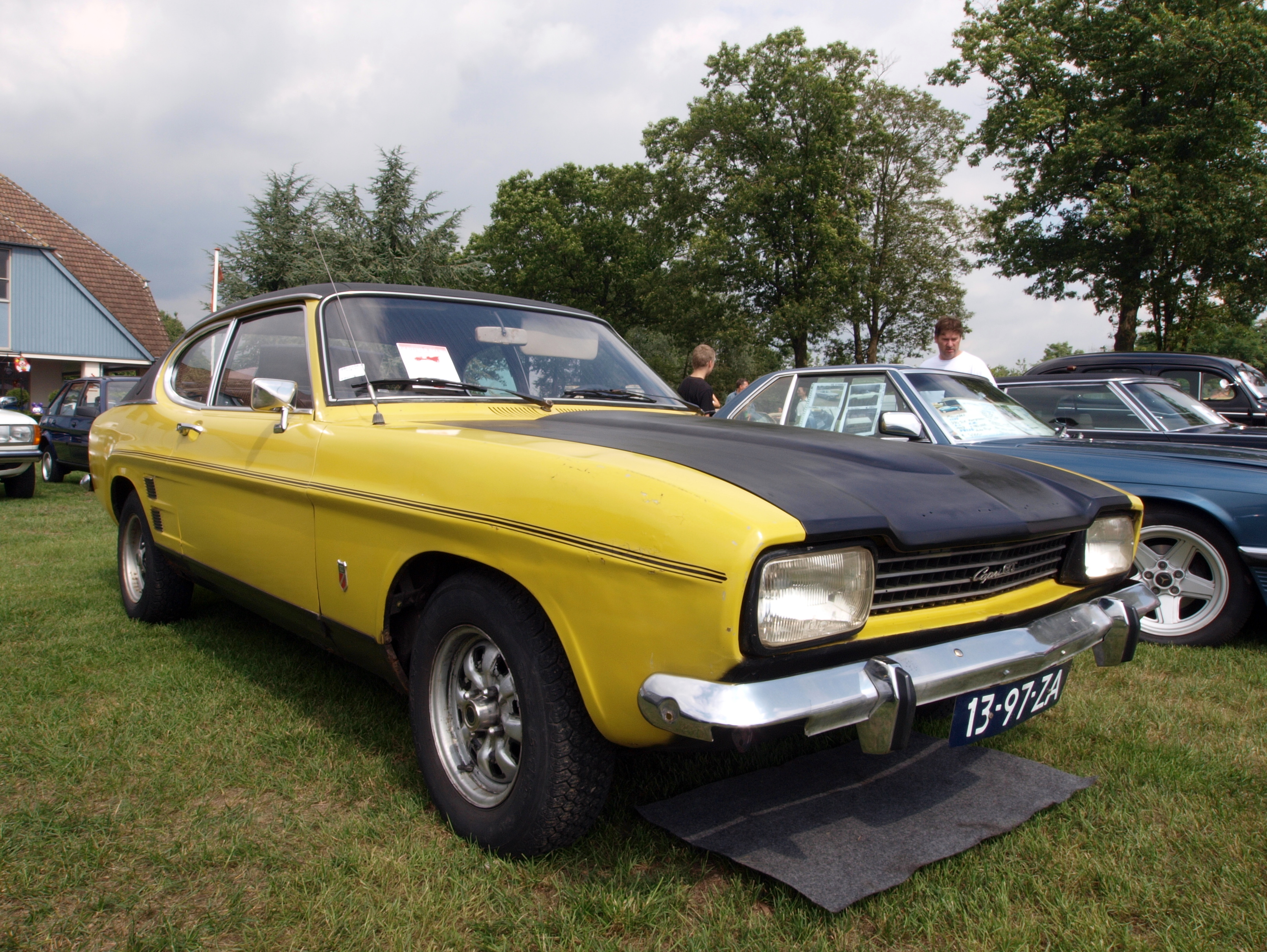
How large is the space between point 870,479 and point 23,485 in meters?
11.2

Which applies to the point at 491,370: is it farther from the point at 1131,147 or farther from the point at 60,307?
the point at 60,307

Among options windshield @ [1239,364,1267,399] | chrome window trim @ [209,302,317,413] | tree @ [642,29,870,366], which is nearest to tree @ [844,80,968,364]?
tree @ [642,29,870,366]

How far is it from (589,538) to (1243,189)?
22.0 meters

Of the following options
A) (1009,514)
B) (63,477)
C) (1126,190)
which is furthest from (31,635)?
(1126,190)

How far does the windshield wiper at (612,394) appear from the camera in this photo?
3.24m

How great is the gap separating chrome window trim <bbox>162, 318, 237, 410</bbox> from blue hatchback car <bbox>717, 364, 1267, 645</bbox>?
2.39 meters

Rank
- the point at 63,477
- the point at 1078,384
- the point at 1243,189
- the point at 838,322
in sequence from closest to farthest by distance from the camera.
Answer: the point at 1078,384 < the point at 63,477 < the point at 1243,189 < the point at 838,322

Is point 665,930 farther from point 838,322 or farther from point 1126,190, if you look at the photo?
point 838,322

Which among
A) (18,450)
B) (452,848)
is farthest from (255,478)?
(18,450)

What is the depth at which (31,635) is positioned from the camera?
3.94m

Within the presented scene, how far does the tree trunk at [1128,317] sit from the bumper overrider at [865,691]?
20.3m

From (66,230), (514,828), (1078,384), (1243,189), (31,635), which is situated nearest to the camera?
(514,828)

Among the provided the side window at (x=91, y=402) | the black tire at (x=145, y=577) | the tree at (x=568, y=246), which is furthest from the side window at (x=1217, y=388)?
the tree at (x=568, y=246)

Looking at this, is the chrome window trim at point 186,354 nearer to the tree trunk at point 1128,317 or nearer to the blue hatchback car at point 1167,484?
the blue hatchback car at point 1167,484
